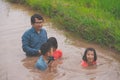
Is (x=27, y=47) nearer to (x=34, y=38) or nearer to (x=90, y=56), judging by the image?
(x=34, y=38)

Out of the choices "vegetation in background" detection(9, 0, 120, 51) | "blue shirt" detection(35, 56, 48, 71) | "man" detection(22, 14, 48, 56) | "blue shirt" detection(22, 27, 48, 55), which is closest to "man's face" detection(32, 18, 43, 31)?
"man" detection(22, 14, 48, 56)

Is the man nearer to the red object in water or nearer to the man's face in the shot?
the man's face

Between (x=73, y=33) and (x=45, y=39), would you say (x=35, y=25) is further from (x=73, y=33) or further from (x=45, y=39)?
(x=73, y=33)

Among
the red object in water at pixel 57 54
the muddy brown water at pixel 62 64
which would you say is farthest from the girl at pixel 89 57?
the red object in water at pixel 57 54

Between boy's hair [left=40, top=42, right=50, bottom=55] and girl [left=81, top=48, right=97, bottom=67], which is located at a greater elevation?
boy's hair [left=40, top=42, right=50, bottom=55]

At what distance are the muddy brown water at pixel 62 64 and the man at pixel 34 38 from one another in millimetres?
194

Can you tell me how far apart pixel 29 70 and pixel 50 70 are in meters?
0.42

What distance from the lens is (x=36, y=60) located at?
7.71 metres

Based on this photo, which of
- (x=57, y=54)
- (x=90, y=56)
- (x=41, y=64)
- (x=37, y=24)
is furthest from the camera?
(x=57, y=54)

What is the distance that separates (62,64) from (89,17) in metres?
2.16

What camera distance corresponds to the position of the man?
7707mm

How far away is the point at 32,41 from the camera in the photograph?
7883mm

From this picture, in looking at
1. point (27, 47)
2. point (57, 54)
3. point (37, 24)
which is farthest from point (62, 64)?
point (37, 24)

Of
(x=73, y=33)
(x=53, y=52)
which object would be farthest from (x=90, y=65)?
(x=73, y=33)
